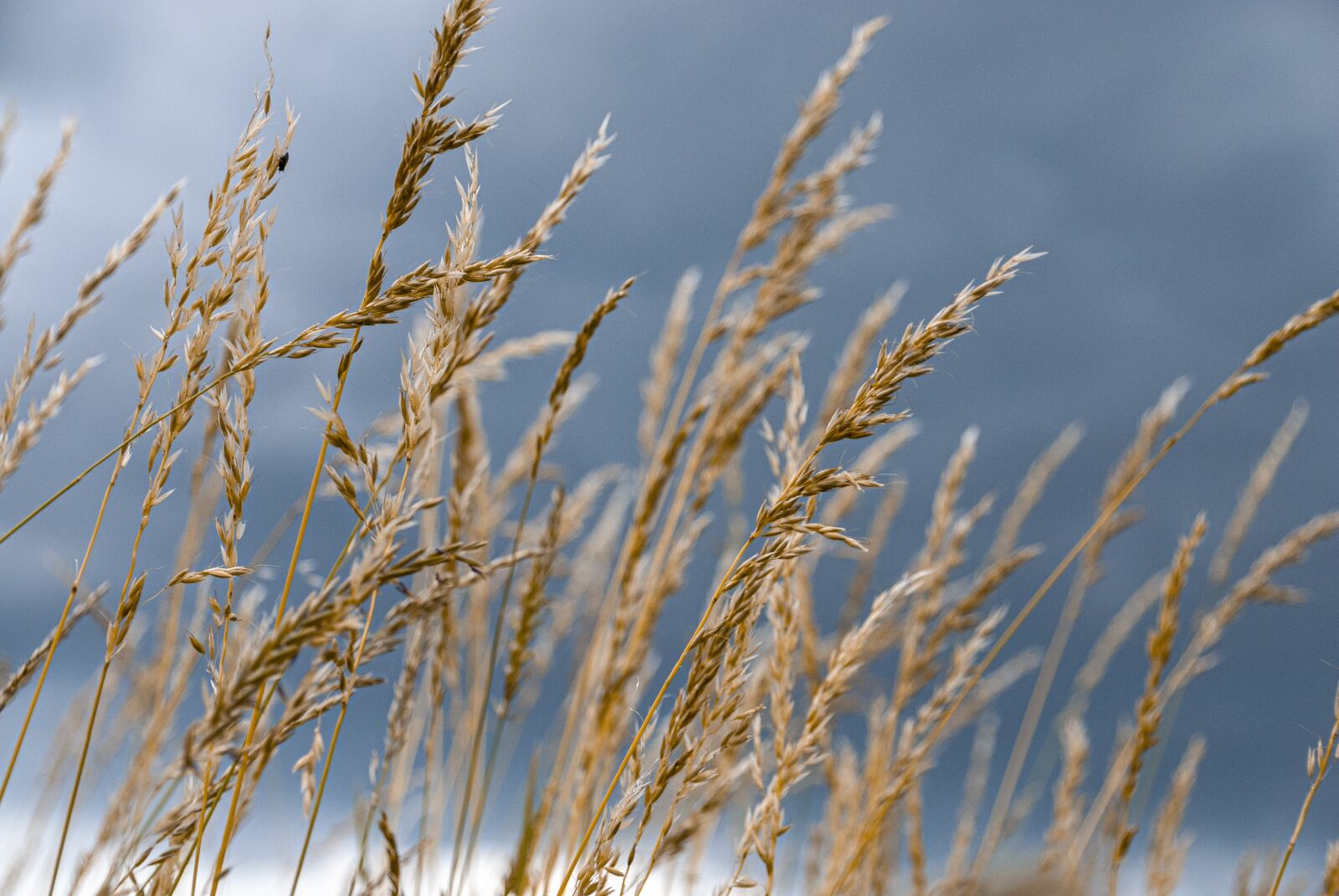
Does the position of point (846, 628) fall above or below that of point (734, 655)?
above

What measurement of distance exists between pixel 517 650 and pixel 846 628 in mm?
1799

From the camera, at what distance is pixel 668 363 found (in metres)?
3.10

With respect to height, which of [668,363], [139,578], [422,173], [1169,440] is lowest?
[139,578]

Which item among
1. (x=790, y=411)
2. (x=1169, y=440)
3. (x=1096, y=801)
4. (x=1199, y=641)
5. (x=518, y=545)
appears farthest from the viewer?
(x=1096, y=801)

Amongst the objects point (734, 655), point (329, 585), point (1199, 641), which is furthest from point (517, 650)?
point (1199, 641)

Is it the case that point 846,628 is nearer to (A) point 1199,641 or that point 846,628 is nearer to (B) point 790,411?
(A) point 1199,641

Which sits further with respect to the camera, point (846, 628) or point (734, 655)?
point (846, 628)

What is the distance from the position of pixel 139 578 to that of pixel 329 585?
2.05 feet

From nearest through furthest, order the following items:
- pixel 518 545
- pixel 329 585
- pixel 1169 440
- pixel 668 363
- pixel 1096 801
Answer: pixel 329 585 < pixel 1169 440 < pixel 518 545 < pixel 1096 801 < pixel 668 363

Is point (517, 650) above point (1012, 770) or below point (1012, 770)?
above

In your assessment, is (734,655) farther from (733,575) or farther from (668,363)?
(668,363)

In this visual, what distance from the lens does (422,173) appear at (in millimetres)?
1290

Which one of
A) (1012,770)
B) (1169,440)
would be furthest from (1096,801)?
(1169,440)

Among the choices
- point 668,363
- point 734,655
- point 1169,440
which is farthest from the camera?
point 668,363
